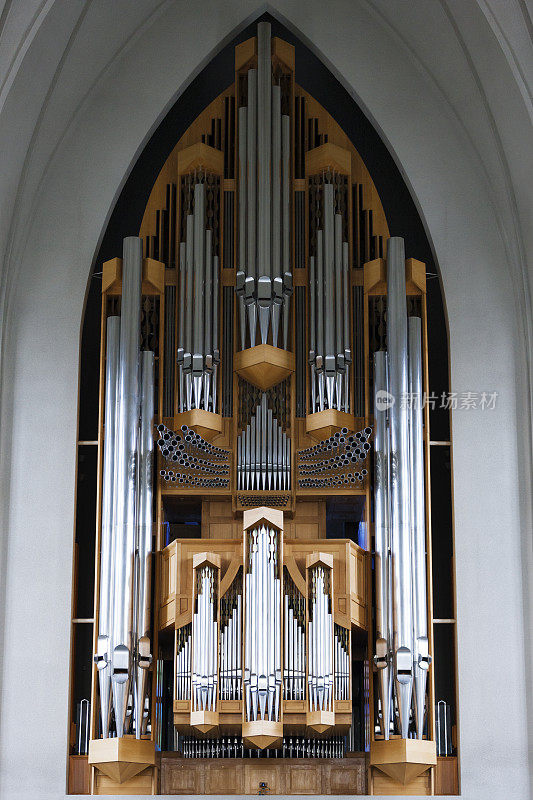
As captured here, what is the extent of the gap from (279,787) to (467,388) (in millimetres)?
4001

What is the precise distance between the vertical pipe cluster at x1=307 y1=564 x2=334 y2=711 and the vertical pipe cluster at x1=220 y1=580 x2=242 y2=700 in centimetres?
59

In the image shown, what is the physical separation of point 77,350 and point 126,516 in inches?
72.5

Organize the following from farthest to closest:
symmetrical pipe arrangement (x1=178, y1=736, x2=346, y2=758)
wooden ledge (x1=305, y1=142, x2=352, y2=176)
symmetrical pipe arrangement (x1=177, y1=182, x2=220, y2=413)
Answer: wooden ledge (x1=305, y1=142, x2=352, y2=176) < symmetrical pipe arrangement (x1=177, y1=182, x2=220, y2=413) < symmetrical pipe arrangement (x1=178, y1=736, x2=346, y2=758)

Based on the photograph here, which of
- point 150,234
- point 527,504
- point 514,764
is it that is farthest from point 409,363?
point 514,764

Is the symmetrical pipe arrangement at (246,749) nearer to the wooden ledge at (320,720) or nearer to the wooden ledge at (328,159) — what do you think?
the wooden ledge at (320,720)

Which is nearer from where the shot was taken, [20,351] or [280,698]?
[280,698]

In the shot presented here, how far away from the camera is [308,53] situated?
13953 mm

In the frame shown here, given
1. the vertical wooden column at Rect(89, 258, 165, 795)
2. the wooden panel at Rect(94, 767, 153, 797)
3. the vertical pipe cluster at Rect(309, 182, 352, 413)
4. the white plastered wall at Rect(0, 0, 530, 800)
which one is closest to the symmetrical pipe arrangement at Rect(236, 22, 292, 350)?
the vertical pipe cluster at Rect(309, 182, 352, 413)

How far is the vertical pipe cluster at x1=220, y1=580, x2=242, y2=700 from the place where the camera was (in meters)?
11.2

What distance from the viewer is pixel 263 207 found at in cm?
1287

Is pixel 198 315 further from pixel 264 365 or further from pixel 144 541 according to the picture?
pixel 144 541

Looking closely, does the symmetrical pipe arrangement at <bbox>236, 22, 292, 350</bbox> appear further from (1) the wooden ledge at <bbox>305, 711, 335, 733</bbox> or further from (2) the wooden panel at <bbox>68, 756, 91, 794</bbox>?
(2) the wooden panel at <bbox>68, 756, 91, 794</bbox>

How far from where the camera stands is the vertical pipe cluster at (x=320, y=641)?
36.4ft

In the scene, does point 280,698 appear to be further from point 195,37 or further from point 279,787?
point 195,37
